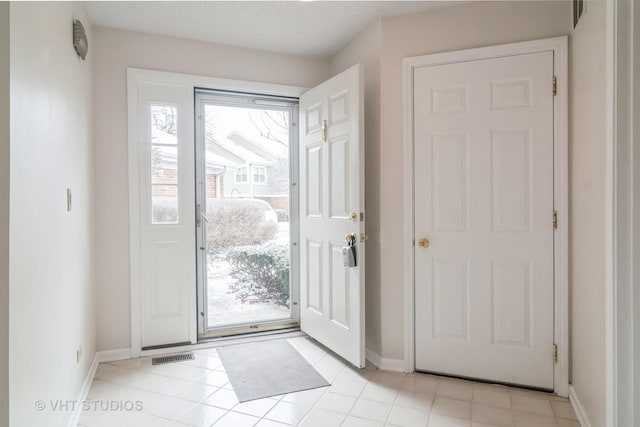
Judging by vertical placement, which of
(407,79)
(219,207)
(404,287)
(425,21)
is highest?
(425,21)

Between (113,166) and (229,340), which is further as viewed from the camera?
(229,340)

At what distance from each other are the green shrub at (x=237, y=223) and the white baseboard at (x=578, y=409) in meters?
2.49

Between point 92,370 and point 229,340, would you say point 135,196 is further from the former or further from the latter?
point 229,340

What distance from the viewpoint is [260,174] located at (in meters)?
3.57

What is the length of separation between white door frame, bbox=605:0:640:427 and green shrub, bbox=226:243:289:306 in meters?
2.61

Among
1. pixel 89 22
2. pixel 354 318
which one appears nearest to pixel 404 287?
pixel 354 318

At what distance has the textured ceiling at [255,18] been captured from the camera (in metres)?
2.57

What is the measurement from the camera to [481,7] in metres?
2.52

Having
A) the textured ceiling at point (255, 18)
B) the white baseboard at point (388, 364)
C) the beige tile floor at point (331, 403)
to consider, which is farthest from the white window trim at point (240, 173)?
the white baseboard at point (388, 364)

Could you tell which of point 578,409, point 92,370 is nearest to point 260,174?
point 92,370

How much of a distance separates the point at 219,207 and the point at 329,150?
1140 millimetres

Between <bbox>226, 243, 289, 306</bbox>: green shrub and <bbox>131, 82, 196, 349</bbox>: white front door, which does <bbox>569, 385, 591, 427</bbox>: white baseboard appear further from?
<bbox>131, 82, 196, 349</bbox>: white front door

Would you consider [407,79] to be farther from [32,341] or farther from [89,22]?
[32,341]

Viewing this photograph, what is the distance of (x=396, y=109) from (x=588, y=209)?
51.6 inches
